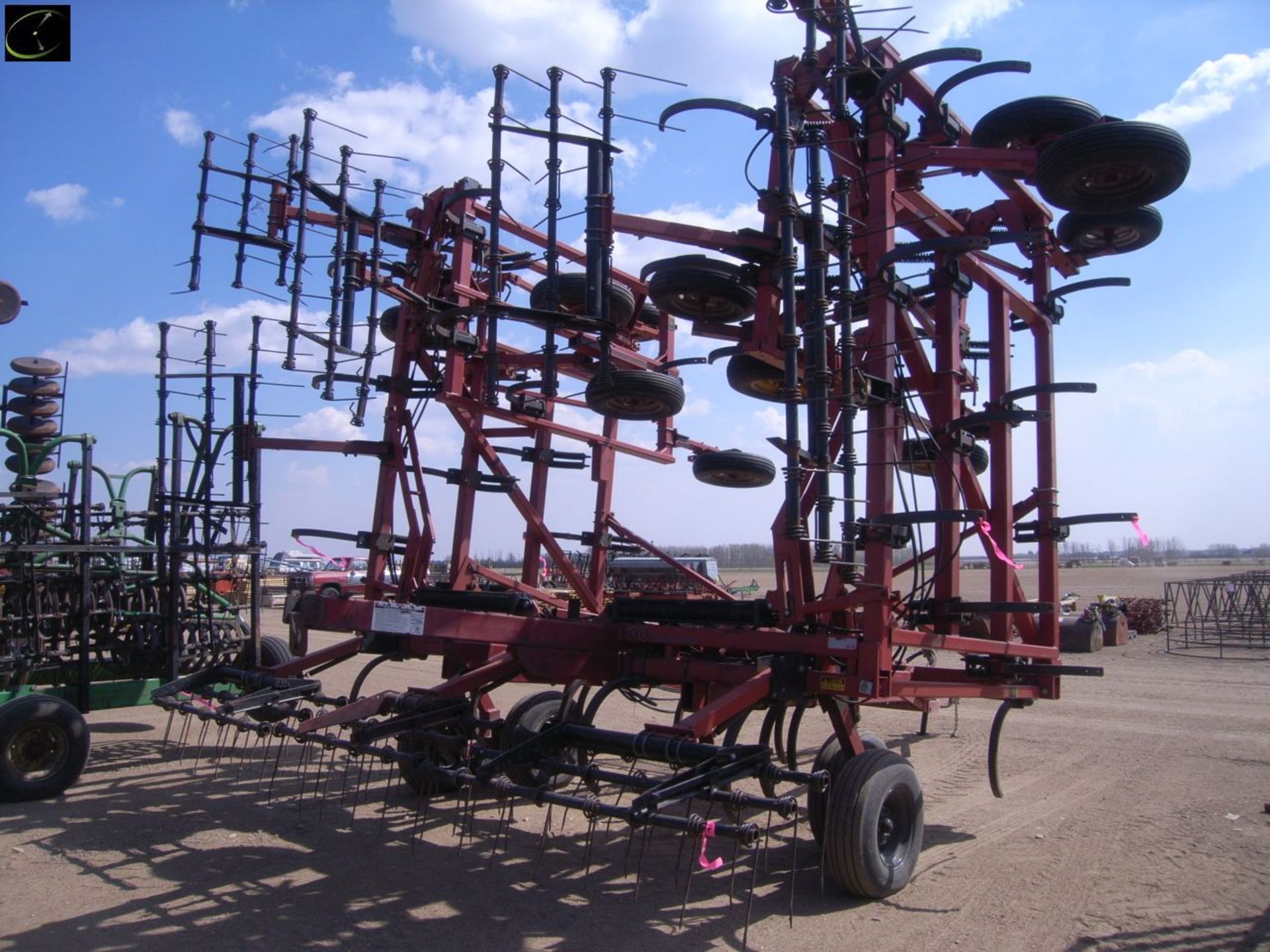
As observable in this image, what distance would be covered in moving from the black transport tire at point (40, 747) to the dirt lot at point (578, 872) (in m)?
0.20

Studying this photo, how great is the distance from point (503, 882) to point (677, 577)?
13.8m

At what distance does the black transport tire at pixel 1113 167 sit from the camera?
5402 mm

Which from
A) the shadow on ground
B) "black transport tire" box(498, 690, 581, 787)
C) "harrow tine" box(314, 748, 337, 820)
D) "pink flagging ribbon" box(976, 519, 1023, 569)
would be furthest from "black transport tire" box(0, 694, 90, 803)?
"pink flagging ribbon" box(976, 519, 1023, 569)

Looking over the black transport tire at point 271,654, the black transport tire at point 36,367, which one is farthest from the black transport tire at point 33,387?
the black transport tire at point 271,654

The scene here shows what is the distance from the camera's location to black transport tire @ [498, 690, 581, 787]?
20.9 ft

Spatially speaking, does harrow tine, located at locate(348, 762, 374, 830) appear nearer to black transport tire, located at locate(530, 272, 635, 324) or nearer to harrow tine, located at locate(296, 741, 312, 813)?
harrow tine, located at locate(296, 741, 312, 813)

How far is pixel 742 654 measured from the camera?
6246 millimetres

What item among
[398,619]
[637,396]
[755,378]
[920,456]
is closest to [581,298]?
[637,396]

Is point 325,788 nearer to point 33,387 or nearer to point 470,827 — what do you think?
point 470,827

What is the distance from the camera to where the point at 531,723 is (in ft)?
24.7

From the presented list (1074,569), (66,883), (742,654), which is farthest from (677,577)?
(1074,569)

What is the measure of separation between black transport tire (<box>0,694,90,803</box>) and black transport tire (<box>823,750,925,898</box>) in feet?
18.7

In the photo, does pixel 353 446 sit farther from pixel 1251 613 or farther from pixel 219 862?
pixel 1251 613

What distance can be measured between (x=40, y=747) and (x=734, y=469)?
22.0 feet
